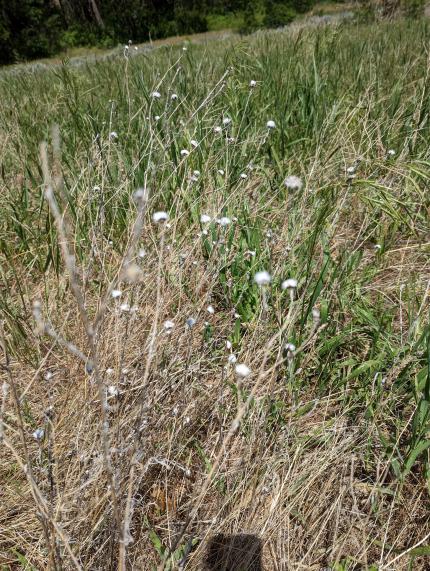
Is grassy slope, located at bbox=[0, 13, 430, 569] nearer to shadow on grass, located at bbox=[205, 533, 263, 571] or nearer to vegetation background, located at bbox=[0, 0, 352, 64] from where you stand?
shadow on grass, located at bbox=[205, 533, 263, 571]

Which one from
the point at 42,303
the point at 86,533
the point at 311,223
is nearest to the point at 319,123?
the point at 311,223

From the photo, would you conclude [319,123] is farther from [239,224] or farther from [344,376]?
[344,376]

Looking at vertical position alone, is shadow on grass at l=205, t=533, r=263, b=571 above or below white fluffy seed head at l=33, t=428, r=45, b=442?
below

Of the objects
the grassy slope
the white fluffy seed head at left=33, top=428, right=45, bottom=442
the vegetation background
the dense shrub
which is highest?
the vegetation background

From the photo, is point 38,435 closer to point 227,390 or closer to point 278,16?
point 227,390

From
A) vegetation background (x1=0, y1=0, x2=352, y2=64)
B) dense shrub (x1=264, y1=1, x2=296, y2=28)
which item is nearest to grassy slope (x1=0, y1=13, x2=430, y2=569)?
vegetation background (x1=0, y1=0, x2=352, y2=64)

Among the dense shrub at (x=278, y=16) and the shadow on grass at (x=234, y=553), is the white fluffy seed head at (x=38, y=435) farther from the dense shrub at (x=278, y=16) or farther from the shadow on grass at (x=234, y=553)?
the dense shrub at (x=278, y=16)

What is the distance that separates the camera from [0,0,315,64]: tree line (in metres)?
23.3

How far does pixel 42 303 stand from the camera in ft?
5.63

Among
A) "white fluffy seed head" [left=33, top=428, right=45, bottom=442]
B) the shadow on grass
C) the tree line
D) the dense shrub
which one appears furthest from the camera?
the dense shrub

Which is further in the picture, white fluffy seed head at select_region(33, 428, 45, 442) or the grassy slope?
the grassy slope

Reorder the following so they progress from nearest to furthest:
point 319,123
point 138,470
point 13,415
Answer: point 138,470
point 13,415
point 319,123

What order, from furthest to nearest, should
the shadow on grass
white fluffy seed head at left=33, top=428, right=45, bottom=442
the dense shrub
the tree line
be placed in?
the dense shrub
the tree line
the shadow on grass
white fluffy seed head at left=33, top=428, right=45, bottom=442

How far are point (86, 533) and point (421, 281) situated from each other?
4.89ft
